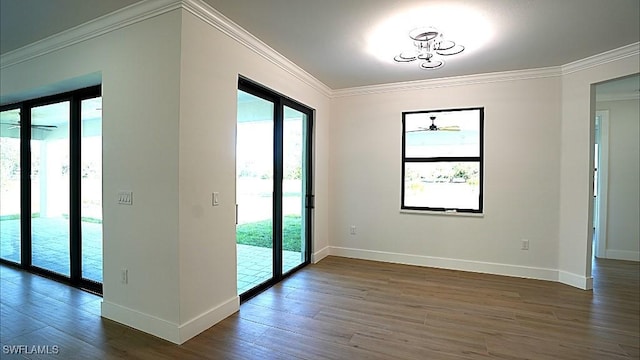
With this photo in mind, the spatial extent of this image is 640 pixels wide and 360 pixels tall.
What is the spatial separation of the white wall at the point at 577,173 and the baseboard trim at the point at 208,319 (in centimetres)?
395

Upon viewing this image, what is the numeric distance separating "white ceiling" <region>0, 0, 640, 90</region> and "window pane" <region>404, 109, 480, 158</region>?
0.91 metres

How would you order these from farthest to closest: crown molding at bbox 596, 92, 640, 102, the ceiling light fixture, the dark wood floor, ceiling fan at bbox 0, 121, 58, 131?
crown molding at bbox 596, 92, 640, 102, ceiling fan at bbox 0, 121, 58, 131, the ceiling light fixture, the dark wood floor

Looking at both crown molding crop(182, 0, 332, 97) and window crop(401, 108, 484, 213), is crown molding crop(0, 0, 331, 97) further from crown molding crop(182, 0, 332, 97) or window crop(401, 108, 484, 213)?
window crop(401, 108, 484, 213)

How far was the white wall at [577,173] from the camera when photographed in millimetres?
3652

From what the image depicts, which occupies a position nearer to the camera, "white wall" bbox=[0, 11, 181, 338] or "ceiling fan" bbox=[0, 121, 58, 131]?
"white wall" bbox=[0, 11, 181, 338]

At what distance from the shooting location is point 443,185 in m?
4.54

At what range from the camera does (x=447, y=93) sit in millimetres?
4418

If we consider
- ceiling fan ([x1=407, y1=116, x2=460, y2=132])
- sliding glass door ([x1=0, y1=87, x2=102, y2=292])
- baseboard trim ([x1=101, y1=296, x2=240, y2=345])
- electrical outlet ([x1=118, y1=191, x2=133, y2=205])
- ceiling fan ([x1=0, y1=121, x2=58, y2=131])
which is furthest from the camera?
ceiling fan ([x1=407, y1=116, x2=460, y2=132])

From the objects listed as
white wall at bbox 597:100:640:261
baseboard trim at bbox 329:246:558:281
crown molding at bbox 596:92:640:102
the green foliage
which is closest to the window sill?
baseboard trim at bbox 329:246:558:281

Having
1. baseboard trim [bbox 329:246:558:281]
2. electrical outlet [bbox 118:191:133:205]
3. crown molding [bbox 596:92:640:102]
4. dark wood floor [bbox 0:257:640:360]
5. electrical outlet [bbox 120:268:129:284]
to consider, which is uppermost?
crown molding [bbox 596:92:640:102]

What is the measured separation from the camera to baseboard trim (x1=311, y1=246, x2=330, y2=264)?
470 centimetres

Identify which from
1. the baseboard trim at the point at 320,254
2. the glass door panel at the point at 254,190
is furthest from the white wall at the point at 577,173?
the glass door panel at the point at 254,190

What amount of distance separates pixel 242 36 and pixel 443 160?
10.3ft

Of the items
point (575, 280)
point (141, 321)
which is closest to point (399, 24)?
point (141, 321)
